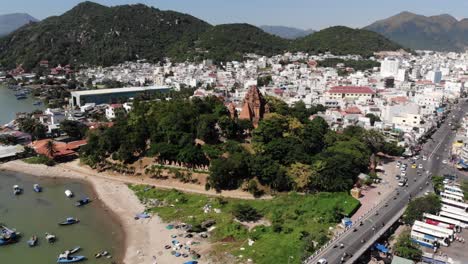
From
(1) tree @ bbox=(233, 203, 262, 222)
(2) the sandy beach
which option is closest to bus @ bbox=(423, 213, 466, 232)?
(1) tree @ bbox=(233, 203, 262, 222)

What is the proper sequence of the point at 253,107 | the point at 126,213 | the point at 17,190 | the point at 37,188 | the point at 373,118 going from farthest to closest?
the point at 373,118
the point at 253,107
the point at 37,188
the point at 17,190
the point at 126,213

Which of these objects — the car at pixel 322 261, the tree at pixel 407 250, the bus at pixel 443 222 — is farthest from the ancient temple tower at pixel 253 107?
the car at pixel 322 261

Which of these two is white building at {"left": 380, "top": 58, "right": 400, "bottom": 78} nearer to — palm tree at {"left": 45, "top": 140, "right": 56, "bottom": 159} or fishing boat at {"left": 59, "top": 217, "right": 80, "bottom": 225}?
palm tree at {"left": 45, "top": 140, "right": 56, "bottom": 159}

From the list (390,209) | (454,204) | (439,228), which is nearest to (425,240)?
(439,228)

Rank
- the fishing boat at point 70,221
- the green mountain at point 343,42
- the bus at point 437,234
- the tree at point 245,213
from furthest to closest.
Result: the green mountain at point 343,42
the fishing boat at point 70,221
the tree at point 245,213
the bus at point 437,234

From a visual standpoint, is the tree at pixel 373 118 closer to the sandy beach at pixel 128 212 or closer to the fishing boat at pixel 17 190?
the sandy beach at pixel 128 212

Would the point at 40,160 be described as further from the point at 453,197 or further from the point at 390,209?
the point at 453,197

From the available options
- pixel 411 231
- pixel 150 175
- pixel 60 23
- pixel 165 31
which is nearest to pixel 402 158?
pixel 411 231
